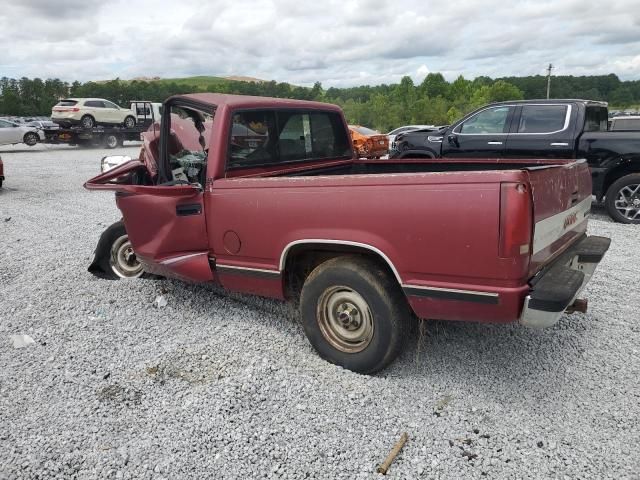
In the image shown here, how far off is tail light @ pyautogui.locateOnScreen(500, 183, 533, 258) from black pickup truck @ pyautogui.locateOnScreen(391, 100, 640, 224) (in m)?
6.06

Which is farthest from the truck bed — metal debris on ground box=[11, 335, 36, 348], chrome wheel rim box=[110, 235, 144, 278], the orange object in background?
the orange object in background

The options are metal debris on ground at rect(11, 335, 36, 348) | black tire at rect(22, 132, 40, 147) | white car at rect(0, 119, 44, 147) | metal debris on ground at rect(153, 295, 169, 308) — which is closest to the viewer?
metal debris on ground at rect(11, 335, 36, 348)

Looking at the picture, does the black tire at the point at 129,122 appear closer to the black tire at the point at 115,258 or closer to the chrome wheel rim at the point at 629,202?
the black tire at the point at 115,258

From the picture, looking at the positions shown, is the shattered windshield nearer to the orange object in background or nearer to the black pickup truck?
the black pickup truck

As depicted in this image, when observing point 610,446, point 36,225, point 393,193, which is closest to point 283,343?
point 393,193

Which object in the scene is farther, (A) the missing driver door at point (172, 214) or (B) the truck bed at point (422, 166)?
(B) the truck bed at point (422, 166)

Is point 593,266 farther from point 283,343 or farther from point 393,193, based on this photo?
point 283,343

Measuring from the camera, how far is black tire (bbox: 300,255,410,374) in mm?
2990

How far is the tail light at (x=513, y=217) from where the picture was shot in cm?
245

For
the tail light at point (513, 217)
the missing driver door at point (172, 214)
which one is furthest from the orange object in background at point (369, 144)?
the tail light at point (513, 217)

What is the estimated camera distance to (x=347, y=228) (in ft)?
9.72

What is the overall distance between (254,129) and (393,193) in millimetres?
1594

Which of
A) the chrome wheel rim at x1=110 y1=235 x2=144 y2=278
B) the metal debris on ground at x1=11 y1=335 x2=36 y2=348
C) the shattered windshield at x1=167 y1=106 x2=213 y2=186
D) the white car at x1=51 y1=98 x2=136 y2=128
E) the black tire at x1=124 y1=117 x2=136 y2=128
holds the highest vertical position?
the white car at x1=51 y1=98 x2=136 y2=128

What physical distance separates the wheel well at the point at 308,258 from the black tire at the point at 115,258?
205 centimetres
